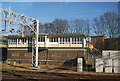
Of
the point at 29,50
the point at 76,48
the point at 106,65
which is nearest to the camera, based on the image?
the point at 106,65

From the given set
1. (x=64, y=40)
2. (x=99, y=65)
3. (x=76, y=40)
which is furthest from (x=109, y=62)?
(x=64, y=40)

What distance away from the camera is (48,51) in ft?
74.8

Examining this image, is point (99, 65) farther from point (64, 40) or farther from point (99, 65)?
point (64, 40)

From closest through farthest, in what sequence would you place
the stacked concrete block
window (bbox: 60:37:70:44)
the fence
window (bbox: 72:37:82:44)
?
the fence < the stacked concrete block < window (bbox: 72:37:82:44) < window (bbox: 60:37:70:44)

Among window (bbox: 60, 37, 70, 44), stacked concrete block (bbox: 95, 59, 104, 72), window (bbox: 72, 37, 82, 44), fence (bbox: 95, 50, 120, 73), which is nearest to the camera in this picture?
fence (bbox: 95, 50, 120, 73)

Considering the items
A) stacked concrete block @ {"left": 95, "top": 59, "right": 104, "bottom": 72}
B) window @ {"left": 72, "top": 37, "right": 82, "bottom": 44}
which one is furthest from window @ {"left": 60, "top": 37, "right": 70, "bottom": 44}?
stacked concrete block @ {"left": 95, "top": 59, "right": 104, "bottom": 72}

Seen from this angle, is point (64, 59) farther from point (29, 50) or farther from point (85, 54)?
point (29, 50)

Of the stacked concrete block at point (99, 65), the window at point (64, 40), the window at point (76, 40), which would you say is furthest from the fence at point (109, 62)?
the window at point (64, 40)

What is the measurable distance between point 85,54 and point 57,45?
4931 millimetres

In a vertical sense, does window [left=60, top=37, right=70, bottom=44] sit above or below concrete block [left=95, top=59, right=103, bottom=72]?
above

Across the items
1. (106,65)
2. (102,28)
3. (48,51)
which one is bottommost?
(106,65)

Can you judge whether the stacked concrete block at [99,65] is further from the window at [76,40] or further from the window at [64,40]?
the window at [64,40]

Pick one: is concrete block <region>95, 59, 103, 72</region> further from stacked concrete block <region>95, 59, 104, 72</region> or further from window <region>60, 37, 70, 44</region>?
window <region>60, 37, 70, 44</region>

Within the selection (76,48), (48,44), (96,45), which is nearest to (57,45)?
(48,44)
